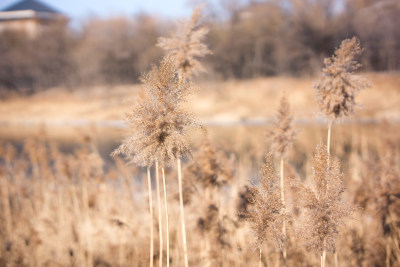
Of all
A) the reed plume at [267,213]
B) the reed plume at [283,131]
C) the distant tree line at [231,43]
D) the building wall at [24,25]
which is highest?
the building wall at [24,25]

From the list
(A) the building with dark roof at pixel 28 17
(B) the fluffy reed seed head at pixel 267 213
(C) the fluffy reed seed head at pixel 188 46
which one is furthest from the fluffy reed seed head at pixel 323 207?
(A) the building with dark roof at pixel 28 17

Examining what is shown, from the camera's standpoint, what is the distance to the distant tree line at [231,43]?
32.8 m

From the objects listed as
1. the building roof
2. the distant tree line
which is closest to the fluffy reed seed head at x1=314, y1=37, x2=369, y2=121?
the distant tree line

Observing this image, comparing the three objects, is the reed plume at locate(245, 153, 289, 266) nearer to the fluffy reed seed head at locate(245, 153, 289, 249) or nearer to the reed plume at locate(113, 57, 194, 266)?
the fluffy reed seed head at locate(245, 153, 289, 249)

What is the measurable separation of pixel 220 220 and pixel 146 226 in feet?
7.76

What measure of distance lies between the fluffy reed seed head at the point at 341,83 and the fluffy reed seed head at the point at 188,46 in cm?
152

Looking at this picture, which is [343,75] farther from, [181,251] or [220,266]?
[181,251]

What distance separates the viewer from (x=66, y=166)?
7992mm

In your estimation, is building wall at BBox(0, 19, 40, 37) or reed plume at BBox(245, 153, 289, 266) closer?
reed plume at BBox(245, 153, 289, 266)

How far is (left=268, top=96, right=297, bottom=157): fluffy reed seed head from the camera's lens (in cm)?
452

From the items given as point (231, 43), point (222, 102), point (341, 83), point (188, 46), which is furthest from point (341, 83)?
point (231, 43)

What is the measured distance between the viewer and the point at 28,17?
59656mm

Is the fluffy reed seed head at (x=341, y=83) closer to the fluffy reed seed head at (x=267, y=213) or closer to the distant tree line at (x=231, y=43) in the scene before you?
the fluffy reed seed head at (x=267, y=213)

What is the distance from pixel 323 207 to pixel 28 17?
222 feet
